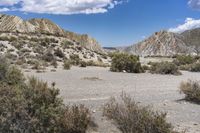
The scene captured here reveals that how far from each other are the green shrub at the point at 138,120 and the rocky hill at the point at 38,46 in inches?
904

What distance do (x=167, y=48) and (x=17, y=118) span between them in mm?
142315

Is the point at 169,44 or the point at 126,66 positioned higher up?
the point at 169,44

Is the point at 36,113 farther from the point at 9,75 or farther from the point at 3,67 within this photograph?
the point at 3,67


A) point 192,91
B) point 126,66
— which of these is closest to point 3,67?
point 192,91

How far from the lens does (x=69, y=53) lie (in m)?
52.8

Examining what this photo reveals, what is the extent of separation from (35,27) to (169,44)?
84689 millimetres

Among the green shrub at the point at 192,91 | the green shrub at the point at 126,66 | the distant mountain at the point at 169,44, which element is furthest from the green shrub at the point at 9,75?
the distant mountain at the point at 169,44

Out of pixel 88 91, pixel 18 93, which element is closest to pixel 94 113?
pixel 18 93

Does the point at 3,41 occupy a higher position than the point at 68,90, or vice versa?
the point at 3,41

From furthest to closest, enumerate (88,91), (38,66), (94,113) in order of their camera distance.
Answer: (38,66) < (88,91) < (94,113)

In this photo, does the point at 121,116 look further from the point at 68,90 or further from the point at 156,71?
the point at 156,71

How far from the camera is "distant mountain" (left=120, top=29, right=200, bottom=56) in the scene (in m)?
148

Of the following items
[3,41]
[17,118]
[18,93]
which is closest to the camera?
[17,118]

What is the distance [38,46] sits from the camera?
172 ft
